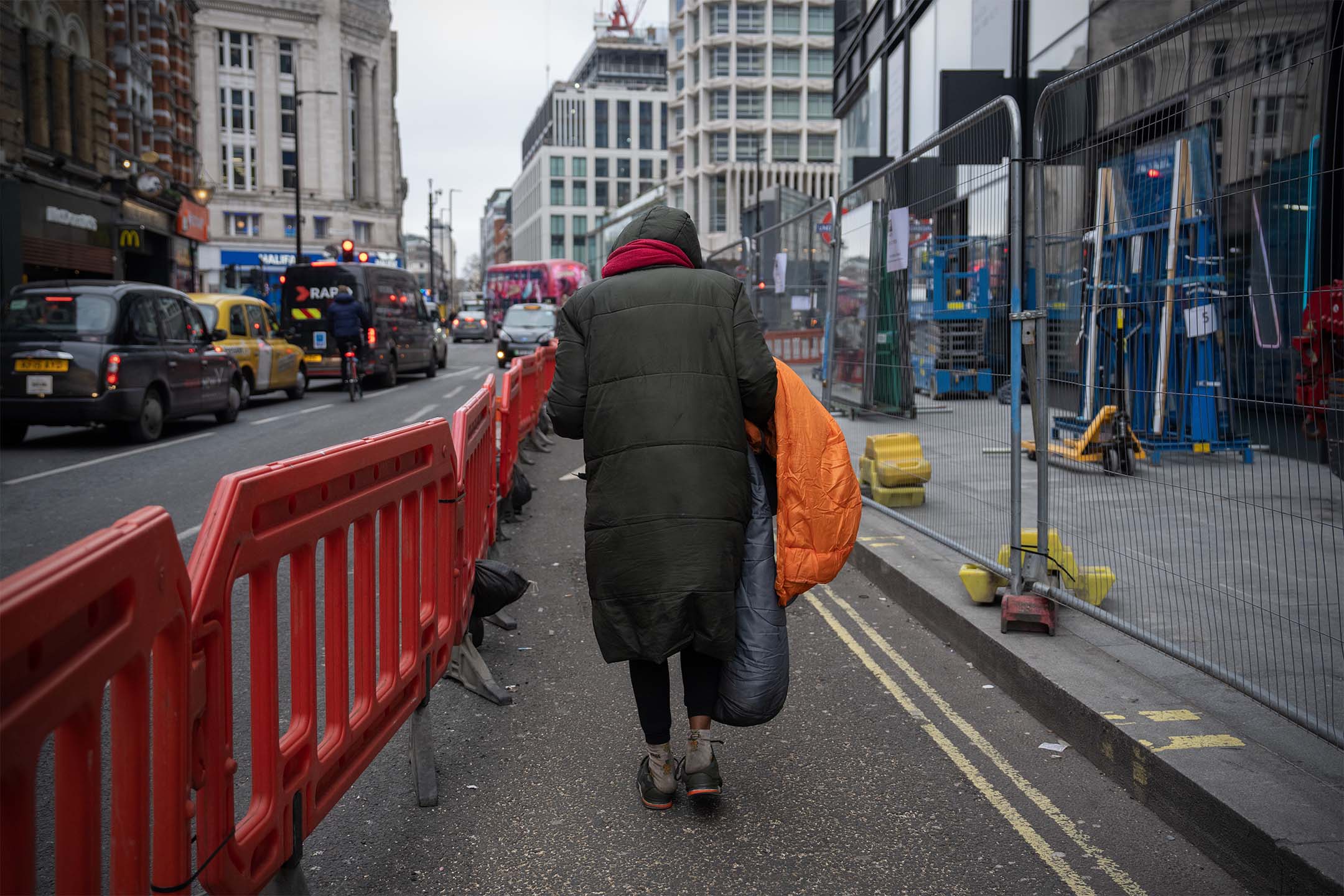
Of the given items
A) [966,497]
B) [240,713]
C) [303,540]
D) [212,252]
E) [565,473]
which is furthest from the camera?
[212,252]

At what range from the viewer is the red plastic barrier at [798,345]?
1414 centimetres

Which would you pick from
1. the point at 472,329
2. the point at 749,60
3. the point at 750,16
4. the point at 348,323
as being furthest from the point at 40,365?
the point at 749,60

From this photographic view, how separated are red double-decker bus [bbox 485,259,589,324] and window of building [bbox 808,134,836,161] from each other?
105 feet

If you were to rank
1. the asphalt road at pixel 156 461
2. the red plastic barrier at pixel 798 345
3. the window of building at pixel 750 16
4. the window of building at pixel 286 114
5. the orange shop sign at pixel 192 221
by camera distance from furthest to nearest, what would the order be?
the window of building at pixel 750 16
the window of building at pixel 286 114
the orange shop sign at pixel 192 221
the red plastic barrier at pixel 798 345
the asphalt road at pixel 156 461

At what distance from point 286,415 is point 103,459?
536 cm

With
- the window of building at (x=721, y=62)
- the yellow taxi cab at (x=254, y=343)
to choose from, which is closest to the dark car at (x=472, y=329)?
the yellow taxi cab at (x=254, y=343)

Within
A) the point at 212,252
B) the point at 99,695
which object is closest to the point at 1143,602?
the point at 99,695

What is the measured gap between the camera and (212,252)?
56.8 m

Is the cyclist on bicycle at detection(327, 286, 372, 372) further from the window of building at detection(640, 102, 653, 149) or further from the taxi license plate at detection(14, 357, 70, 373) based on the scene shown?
the window of building at detection(640, 102, 653, 149)

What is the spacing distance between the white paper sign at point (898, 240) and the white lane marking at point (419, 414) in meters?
8.78

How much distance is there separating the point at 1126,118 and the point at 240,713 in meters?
4.34

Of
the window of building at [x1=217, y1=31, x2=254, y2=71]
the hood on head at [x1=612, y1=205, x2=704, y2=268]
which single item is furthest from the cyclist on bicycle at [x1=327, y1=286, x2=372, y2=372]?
the window of building at [x1=217, y1=31, x2=254, y2=71]

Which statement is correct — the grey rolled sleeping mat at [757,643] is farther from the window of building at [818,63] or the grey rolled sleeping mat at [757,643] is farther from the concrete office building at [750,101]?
the window of building at [818,63]

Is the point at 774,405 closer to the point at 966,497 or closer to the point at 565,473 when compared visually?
the point at 966,497
